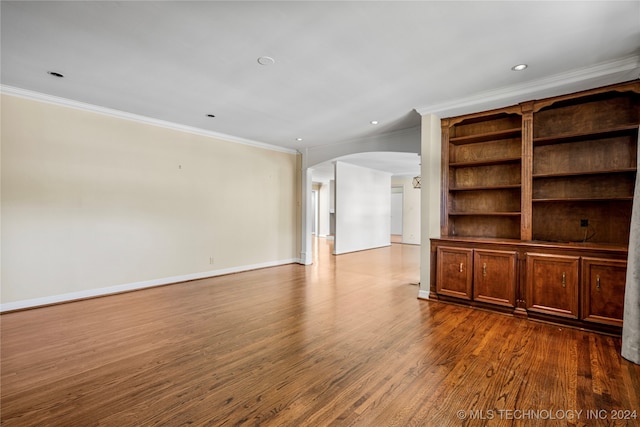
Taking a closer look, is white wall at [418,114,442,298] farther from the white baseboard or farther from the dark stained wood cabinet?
the white baseboard

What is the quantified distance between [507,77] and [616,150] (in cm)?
152

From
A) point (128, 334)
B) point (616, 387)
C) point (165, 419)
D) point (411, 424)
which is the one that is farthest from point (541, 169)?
point (128, 334)

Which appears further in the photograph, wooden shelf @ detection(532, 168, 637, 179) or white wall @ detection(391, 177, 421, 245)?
white wall @ detection(391, 177, 421, 245)

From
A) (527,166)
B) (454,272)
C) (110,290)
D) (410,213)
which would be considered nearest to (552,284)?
(454,272)

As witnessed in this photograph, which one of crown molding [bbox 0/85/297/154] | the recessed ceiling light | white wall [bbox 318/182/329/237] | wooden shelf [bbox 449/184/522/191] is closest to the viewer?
the recessed ceiling light

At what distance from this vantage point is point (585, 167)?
343cm

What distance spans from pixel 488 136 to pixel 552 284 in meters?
1.96

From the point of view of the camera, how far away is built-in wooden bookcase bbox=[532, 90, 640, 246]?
3211 mm

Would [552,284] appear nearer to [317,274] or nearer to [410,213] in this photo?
[317,274]

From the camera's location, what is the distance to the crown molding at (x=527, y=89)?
2.83 meters

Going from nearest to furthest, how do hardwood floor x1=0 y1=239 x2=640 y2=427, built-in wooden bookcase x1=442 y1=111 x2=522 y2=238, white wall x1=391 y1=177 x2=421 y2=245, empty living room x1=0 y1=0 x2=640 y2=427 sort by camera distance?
hardwood floor x1=0 y1=239 x2=640 y2=427, empty living room x1=0 y1=0 x2=640 y2=427, built-in wooden bookcase x1=442 y1=111 x2=522 y2=238, white wall x1=391 y1=177 x2=421 y2=245

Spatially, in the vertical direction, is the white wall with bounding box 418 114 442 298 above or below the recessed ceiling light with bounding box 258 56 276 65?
below

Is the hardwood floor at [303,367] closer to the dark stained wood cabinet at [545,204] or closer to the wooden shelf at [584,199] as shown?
the dark stained wood cabinet at [545,204]

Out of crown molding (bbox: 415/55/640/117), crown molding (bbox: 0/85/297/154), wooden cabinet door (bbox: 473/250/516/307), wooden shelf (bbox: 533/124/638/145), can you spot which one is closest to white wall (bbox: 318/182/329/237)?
crown molding (bbox: 0/85/297/154)
